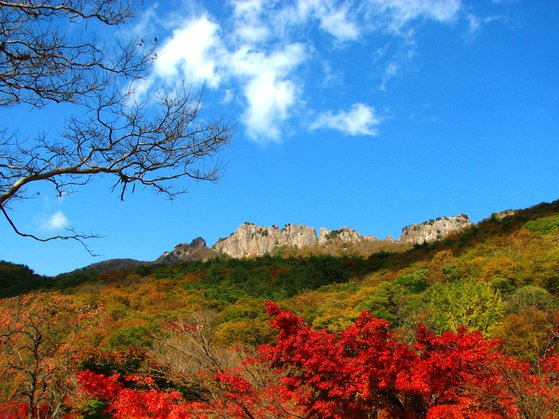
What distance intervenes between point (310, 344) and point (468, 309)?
13947 millimetres

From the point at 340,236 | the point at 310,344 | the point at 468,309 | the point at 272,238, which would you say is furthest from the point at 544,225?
the point at 272,238

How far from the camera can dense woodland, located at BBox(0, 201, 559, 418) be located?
770 centimetres

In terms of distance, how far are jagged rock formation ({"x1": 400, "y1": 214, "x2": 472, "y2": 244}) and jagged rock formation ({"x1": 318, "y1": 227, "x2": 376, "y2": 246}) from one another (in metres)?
5.68

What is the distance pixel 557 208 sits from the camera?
142 feet

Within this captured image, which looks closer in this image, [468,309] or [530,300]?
[468,309]

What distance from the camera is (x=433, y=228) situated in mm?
79875

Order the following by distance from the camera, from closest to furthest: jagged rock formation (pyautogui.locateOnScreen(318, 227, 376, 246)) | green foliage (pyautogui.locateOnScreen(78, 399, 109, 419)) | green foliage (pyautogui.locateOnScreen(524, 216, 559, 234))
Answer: green foliage (pyautogui.locateOnScreen(78, 399, 109, 419)) → green foliage (pyautogui.locateOnScreen(524, 216, 559, 234)) → jagged rock formation (pyautogui.locateOnScreen(318, 227, 376, 246))

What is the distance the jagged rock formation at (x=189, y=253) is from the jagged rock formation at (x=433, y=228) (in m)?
30.8

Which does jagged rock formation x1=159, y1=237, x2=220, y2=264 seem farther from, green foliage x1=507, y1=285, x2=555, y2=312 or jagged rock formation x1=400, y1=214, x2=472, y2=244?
green foliage x1=507, y1=285, x2=555, y2=312

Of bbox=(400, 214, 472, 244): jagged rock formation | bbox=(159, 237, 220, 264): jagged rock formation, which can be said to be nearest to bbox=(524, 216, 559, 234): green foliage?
bbox=(400, 214, 472, 244): jagged rock formation

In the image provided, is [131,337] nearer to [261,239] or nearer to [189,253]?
[189,253]

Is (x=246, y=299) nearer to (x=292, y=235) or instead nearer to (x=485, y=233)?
(x=485, y=233)

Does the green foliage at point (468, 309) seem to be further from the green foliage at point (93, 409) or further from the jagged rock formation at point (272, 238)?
the jagged rock formation at point (272, 238)

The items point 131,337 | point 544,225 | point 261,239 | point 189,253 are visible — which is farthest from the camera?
point 261,239
